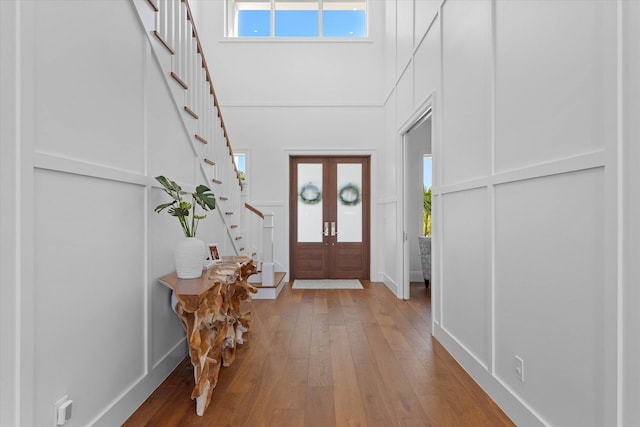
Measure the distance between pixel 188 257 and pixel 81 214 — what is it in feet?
2.60

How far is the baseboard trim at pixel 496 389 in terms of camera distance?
1.84 metres

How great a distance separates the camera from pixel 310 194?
244 inches

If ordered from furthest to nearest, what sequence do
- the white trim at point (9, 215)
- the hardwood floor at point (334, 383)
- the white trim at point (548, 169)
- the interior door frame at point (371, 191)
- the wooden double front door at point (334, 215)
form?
the wooden double front door at point (334, 215) → the interior door frame at point (371, 191) → the hardwood floor at point (334, 383) → the white trim at point (548, 169) → the white trim at point (9, 215)

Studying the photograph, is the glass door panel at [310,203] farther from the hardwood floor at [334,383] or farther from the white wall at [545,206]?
the white wall at [545,206]

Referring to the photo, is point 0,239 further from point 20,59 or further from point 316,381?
point 316,381

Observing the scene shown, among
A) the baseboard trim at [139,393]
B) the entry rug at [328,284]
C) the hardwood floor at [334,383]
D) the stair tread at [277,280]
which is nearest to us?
the baseboard trim at [139,393]

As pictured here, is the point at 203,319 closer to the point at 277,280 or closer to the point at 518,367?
the point at 518,367

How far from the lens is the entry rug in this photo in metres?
5.57

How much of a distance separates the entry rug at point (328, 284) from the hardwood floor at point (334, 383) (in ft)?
5.58

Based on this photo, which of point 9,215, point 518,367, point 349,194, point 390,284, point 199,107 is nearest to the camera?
point 9,215

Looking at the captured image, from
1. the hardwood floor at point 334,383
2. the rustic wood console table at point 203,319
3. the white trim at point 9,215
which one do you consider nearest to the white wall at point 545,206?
the hardwood floor at point 334,383

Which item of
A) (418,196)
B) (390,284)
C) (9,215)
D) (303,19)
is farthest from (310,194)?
(9,215)

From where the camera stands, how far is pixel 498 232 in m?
2.17

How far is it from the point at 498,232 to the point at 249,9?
19.8 ft
